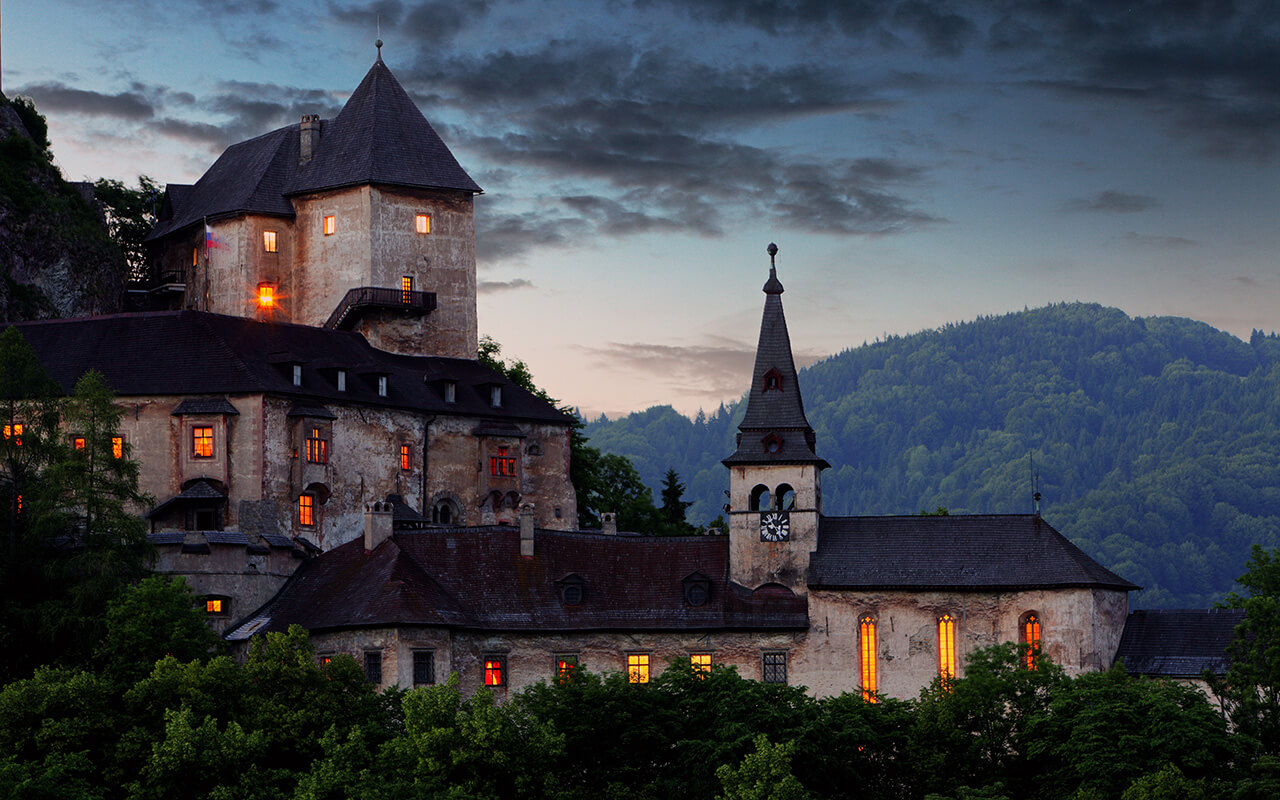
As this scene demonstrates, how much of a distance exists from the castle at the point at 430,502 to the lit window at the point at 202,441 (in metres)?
0.09

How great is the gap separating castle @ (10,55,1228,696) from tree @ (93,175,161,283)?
19.6 feet

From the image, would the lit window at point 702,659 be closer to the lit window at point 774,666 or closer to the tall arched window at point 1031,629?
the lit window at point 774,666

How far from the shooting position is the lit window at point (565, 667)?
73.4 metres

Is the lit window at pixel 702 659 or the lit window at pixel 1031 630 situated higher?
the lit window at pixel 1031 630

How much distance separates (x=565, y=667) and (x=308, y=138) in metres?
38.7

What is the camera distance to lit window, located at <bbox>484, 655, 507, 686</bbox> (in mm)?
77375

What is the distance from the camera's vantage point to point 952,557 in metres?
79.8

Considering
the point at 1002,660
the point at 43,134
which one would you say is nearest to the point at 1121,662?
the point at 1002,660

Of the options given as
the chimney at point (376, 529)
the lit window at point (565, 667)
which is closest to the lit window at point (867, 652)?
the lit window at point (565, 667)

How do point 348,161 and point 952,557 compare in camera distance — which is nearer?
point 952,557

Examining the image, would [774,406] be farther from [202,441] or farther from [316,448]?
[202,441]

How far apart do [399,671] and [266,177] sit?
121 ft

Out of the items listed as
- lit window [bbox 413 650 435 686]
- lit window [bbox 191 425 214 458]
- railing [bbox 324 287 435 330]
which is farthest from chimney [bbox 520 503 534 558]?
railing [bbox 324 287 435 330]

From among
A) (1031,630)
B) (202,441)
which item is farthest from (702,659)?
(202,441)
